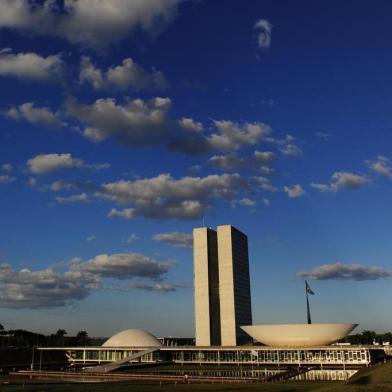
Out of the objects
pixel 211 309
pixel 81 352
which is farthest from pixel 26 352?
pixel 211 309

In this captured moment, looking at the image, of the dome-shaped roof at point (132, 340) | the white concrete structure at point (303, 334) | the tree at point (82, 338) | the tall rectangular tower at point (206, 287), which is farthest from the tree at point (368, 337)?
the tree at point (82, 338)

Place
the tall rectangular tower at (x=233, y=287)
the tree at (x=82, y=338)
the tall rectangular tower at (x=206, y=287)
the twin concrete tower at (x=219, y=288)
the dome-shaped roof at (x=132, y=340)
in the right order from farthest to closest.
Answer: the tree at (x=82, y=338) → the tall rectangular tower at (x=233, y=287) → the twin concrete tower at (x=219, y=288) → the tall rectangular tower at (x=206, y=287) → the dome-shaped roof at (x=132, y=340)

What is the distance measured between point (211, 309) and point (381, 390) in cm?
10227

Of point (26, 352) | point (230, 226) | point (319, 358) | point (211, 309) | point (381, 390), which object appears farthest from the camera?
point (230, 226)

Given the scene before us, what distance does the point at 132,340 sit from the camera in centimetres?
12481

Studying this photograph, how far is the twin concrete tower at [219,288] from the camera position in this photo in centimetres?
14262

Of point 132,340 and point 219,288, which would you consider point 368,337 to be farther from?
point 132,340

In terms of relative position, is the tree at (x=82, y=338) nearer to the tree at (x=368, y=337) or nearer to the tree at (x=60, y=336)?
the tree at (x=60, y=336)

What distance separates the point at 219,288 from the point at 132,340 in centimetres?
3450

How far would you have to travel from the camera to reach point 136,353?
114 m

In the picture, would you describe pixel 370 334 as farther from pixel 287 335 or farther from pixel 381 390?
pixel 381 390

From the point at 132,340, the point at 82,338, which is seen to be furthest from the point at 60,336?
the point at 132,340

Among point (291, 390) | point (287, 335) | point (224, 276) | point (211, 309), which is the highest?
point (224, 276)

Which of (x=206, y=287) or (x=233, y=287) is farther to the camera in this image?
(x=233, y=287)
